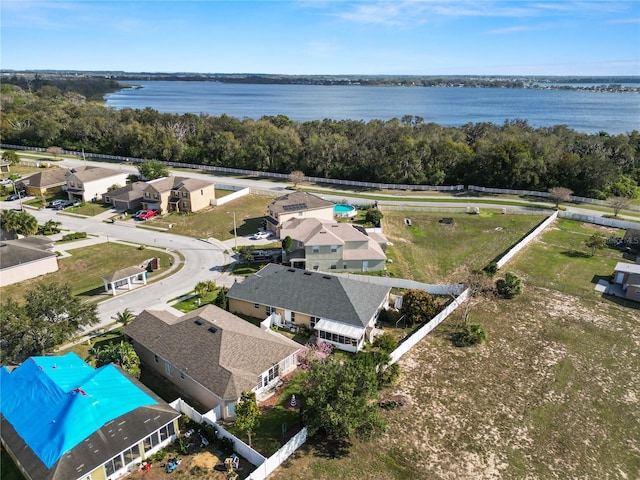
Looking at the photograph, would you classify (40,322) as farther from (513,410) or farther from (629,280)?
(629,280)

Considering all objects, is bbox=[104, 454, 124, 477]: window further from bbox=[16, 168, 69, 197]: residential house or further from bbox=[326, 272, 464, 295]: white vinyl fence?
bbox=[16, 168, 69, 197]: residential house

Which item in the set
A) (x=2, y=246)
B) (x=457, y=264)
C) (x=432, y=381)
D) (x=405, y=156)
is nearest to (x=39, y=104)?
(x=2, y=246)

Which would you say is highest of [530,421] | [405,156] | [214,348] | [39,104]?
[39,104]

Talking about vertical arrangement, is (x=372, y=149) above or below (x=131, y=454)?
above

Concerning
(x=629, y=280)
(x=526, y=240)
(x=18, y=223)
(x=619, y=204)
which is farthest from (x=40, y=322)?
(x=619, y=204)

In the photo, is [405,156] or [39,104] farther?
[39,104]

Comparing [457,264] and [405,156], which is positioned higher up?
[405,156]

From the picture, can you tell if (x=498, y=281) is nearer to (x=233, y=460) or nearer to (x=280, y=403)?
(x=280, y=403)
